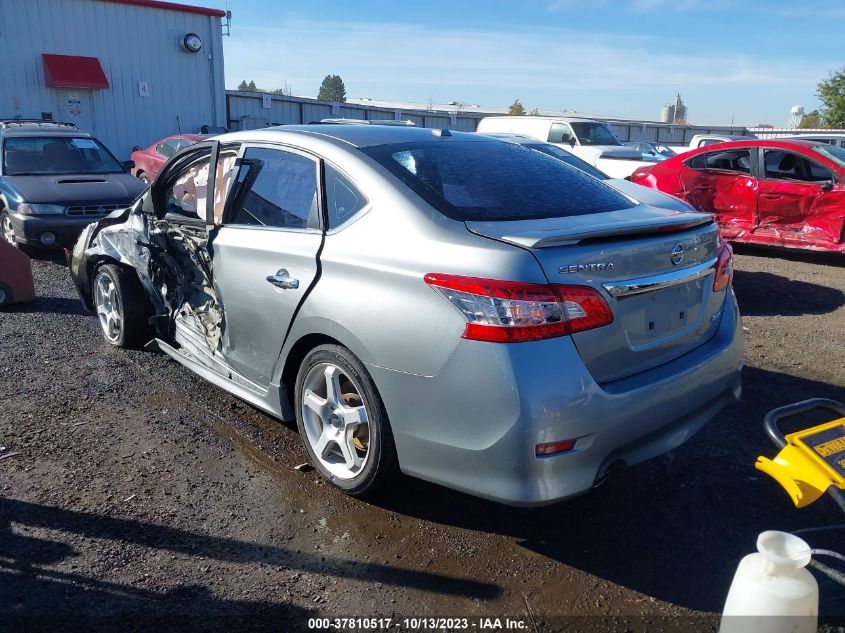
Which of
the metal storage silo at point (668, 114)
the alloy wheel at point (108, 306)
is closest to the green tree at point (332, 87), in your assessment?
the metal storage silo at point (668, 114)

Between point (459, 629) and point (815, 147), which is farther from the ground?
point (815, 147)

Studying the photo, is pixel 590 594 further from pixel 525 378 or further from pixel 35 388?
pixel 35 388

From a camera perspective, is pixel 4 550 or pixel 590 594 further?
pixel 4 550

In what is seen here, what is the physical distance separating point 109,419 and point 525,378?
2.92 meters

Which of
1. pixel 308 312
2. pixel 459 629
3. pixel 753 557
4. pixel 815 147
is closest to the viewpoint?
pixel 753 557

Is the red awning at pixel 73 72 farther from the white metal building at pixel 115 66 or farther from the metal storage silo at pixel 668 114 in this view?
the metal storage silo at pixel 668 114

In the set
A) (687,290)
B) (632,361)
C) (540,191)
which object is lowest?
(632,361)

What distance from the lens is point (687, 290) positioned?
3.05 meters

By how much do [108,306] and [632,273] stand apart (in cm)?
426

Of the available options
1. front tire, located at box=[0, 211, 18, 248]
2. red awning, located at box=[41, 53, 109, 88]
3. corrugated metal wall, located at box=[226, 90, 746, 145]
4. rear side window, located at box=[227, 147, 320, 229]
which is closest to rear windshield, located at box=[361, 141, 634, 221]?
rear side window, located at box=[227, 147, 320, 229]

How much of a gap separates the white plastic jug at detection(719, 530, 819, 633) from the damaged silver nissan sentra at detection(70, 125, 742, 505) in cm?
74

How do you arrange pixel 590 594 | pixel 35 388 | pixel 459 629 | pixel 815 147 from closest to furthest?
pixel 459 629 < pixel 590 594 < pixel 35 388 < pixel 815 147

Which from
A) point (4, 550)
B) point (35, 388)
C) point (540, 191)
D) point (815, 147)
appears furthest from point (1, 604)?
point (815, 147)

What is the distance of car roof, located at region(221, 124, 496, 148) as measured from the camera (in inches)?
140
